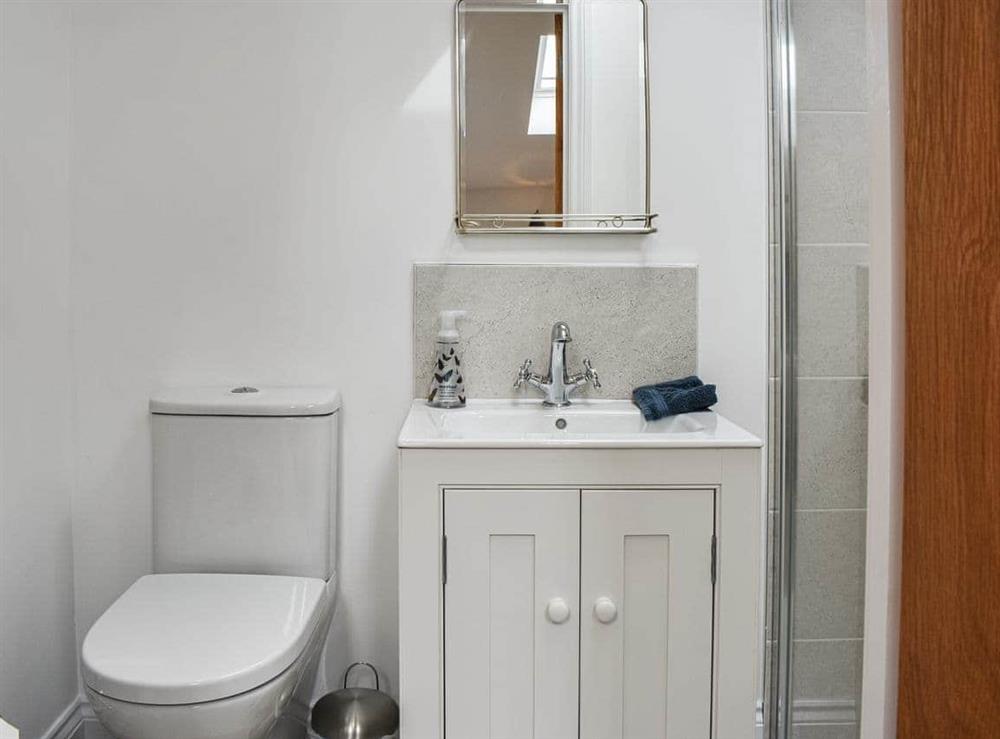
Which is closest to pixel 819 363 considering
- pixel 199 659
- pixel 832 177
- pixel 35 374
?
pixel 832 177

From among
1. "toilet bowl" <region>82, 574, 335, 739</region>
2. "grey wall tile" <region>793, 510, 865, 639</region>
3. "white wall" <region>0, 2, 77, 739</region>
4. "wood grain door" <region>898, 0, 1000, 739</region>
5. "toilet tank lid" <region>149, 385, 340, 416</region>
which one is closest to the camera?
"wood grain door" <region>898, 0, 1000, 739</region>

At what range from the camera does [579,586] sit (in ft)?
4.75

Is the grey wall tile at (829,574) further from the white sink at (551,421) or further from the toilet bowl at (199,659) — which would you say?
the toilet bowl at (199,659)

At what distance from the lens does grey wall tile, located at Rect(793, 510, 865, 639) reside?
100cm

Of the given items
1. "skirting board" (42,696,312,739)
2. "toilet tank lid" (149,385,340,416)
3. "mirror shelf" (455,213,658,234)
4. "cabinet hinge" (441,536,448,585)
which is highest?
"mirror shelf" (455,213,658,234)

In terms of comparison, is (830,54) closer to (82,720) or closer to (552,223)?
(552,223)

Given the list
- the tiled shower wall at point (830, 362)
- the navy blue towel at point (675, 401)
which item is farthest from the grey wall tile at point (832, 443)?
the navy blue towel at point (675, 401)

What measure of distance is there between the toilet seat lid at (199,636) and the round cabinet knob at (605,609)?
52cm

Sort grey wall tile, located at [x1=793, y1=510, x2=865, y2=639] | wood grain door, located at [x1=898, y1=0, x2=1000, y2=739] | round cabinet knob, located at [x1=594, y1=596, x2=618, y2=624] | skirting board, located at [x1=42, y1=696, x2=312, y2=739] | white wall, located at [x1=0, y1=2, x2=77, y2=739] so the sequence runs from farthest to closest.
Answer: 1. skirting board, located at [x1=42, y1=696, x2=312, y2=739]
2. white wall, located at [x1=0, y1=2, x2=77, y2=739]
3. round cabinet knob, located at [x1=594, y1=596, x2=618, y2=624]
4. grey wall tile, located at [x1=793, y1=510, x2=865, y2=639]
5. wood grain door, located at [x1=898, y1=0, x2=1000, y2=739]

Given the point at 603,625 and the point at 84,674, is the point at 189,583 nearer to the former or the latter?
the point at 84,674

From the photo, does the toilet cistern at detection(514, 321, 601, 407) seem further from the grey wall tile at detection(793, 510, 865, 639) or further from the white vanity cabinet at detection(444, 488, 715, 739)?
the grey wall tile at detection(793, 510, 865, 639)

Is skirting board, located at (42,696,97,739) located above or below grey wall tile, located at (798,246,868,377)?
below

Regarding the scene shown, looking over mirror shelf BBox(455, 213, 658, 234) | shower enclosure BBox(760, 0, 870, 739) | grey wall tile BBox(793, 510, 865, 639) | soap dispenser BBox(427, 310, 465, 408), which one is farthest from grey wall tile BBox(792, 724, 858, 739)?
mirror shelf BBox(455, 213, 658, 234)

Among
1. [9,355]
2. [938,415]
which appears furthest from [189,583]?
[938,415]
